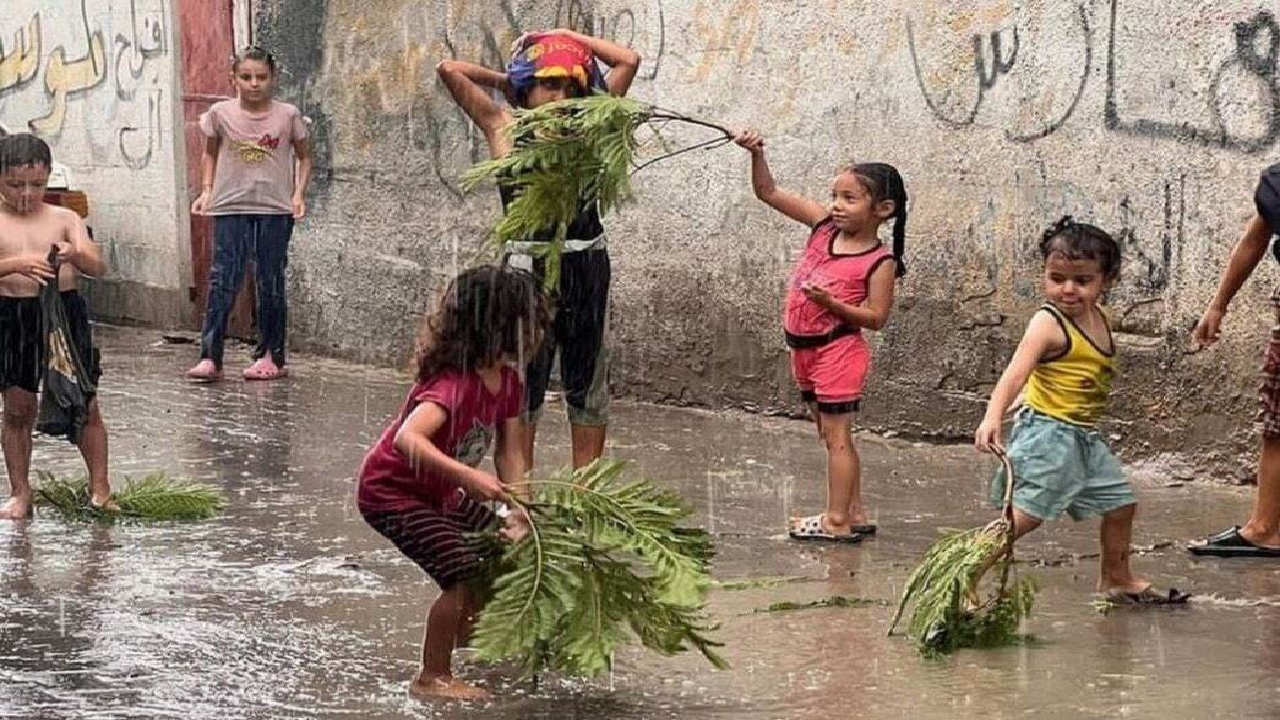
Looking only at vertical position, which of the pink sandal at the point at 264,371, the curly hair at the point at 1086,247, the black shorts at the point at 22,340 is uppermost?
the curly hair at the point at 1086,247

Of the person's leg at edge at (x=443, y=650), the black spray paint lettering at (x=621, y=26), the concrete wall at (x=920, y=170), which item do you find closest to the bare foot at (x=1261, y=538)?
the concrete wall at (x=920, y=170)

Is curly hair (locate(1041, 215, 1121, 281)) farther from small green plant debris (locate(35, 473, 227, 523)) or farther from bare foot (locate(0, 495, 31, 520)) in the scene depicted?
bare foot (locate(0, 495, 31, 520))

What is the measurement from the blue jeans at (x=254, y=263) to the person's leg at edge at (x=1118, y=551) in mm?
6750

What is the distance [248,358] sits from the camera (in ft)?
45.1

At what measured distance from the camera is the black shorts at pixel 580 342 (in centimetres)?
805

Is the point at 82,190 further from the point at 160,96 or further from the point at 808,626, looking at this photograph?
the point at 808,626

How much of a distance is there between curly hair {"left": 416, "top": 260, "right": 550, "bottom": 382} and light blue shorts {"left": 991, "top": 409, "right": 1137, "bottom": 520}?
1.60 meters

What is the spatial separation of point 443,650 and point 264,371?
23.0 ft

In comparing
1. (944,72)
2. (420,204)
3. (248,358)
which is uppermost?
(944,72)

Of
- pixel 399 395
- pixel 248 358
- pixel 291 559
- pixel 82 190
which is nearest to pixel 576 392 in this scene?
pixel 291 559

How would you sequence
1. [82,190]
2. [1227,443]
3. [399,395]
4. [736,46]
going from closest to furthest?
1. [1227,443]
2. [736,46]
3. [399,395]
4. [82,190]

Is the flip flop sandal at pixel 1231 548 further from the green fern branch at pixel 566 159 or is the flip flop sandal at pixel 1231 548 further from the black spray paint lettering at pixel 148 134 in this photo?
the black spray paint lettering at pixel 148 134

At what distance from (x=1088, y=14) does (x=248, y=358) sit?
6.21 meters

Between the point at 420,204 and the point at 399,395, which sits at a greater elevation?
the point at 420,204
